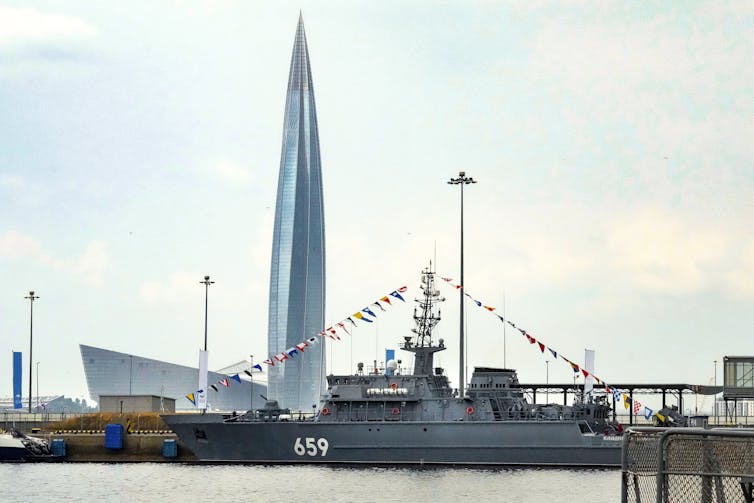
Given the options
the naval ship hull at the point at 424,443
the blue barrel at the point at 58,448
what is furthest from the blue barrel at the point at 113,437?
the naval ship hull at the point at 424,443

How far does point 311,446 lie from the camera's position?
6047cm

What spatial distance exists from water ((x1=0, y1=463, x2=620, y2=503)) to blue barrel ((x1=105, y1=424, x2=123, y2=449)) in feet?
Result: 20.5

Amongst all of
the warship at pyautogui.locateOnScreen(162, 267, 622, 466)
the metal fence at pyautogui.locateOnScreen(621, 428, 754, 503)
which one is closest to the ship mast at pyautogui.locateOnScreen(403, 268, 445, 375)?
the warship at pyautogui.locateOnScreen(162, 267, 622, 466)

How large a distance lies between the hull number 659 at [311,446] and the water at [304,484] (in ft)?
5.77

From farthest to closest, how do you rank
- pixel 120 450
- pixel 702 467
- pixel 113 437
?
pixel 120 450, pixel 113 437, pixel 702 467

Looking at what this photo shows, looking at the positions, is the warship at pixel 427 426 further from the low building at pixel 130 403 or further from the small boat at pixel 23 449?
the low building at pixel 130 403

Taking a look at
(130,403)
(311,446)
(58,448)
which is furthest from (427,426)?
(130,403)

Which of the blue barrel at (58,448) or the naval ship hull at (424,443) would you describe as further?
the blue barrel at (58,448)

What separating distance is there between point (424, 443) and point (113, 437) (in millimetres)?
18861

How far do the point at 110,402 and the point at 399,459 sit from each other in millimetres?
27540

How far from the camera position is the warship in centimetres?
5753

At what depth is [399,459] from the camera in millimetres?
58750

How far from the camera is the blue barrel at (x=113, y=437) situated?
66.4 meters

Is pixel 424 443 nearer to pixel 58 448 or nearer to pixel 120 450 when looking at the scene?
pixel 120 450
